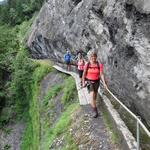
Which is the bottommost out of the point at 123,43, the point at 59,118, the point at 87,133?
the point at 59,118

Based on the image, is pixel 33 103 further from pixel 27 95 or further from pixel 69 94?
pixel 69 94

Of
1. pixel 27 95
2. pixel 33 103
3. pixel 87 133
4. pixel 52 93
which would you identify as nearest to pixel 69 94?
pixel 52 93

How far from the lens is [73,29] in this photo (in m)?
28.0

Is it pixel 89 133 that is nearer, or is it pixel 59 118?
pixel 89 133

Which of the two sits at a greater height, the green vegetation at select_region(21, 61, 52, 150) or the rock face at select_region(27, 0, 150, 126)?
the rock face at select_region(27, 0, 150, 126)

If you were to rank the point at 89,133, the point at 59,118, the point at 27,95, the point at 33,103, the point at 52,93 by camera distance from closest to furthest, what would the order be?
the point at 89,133, the point at 59,118, the point at 52,93, the point at 33,103, the point at 27,95

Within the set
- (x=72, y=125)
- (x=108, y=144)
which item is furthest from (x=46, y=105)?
(x=108, y=144)

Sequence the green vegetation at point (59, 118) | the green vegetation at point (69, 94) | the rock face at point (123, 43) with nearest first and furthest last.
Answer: the rock face at point (123, 43) → the green vegetation at point (59, 118) → the green vegetation at point (69, 94)

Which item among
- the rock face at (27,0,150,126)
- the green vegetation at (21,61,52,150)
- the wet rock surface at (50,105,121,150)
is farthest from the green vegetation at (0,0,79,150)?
the rock face at (27,0,150,126)

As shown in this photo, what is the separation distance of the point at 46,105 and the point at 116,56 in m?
7.84

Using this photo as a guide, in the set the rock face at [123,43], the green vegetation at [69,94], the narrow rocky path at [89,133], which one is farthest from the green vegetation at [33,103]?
the narrow rocky path at [89,133]

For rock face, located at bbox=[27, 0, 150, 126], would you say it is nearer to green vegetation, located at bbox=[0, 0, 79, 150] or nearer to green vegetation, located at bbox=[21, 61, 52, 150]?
green vegetation, located at bbox=[0, 0, 79, 150]

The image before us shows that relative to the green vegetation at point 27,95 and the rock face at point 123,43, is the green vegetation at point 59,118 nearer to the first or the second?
the green vegetation at point 27,95

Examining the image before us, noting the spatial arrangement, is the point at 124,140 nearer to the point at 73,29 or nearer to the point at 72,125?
the point at 72,125
